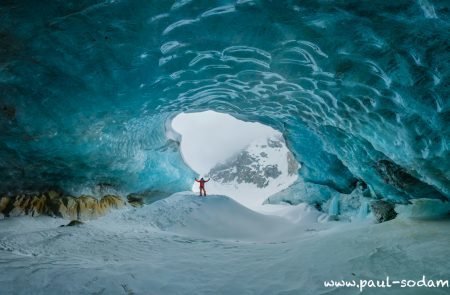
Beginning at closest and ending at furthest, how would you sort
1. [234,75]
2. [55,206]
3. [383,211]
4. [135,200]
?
[234,75] < [383,211] < [55,206] < [135,200]

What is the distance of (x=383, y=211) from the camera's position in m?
8.23

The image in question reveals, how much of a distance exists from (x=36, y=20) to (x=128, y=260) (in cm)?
392

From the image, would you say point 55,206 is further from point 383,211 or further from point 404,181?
point 383,211

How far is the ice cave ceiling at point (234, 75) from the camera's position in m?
3.86

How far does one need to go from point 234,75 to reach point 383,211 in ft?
19.5

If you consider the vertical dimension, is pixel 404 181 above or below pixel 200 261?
above

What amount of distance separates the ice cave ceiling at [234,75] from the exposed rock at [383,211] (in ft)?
1.40

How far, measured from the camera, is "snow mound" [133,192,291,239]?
9.27 m

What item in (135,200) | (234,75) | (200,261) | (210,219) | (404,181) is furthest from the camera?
(135,200)

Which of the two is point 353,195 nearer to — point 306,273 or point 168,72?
point 306,273

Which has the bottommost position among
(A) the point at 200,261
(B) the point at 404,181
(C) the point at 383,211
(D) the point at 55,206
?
(A) the point at 200,261

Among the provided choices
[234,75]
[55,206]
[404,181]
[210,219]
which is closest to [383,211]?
[404,181]

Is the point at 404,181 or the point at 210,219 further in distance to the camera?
the point at 210,219

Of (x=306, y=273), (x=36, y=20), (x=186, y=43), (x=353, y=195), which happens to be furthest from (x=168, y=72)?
(x=353, y=195)
